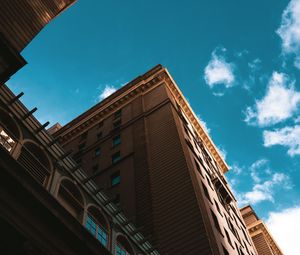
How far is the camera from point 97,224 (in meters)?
20.0

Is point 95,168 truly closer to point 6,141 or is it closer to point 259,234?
point 6,141

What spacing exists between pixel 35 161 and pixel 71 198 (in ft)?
8.64

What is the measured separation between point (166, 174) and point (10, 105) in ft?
59.9

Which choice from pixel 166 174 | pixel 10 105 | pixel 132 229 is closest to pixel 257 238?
pixel 166 174

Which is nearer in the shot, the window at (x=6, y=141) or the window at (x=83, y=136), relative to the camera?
the window at (x=6, y=141)

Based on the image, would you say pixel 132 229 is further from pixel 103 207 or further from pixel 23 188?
pixel 23 188

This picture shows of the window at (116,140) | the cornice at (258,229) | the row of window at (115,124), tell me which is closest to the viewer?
the window at (116,140)

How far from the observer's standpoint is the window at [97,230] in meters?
19.1

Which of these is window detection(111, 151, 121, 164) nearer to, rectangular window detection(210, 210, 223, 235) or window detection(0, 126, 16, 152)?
rectangular window detection(210, 210, 223, 235)

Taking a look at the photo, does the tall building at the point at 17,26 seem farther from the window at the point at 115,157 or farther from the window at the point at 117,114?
the window at the point at 117,114

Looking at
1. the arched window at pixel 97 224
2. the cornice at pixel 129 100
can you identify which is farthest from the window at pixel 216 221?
the cornice at pixel 129 100

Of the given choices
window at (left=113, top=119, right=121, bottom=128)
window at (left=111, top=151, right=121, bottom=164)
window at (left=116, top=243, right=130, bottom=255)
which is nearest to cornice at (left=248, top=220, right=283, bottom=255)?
window at (left=113, top=119, right=121, bottom=128)

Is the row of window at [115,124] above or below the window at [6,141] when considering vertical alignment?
above

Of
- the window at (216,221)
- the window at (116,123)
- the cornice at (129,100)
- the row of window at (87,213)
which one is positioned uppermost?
the cornice at (129,100)
